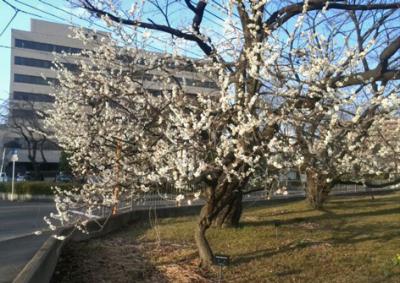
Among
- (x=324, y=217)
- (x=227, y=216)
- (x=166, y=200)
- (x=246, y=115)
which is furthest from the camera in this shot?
(x=324, y=217)

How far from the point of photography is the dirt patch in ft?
30.3

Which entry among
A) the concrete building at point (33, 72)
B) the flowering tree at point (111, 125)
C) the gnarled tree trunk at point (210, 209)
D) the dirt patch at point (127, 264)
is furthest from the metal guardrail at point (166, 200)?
the concrete building at point (33, 72)

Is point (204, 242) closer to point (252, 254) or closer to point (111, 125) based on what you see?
point (252, 254)

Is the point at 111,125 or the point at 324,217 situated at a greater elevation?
the point at 111,125

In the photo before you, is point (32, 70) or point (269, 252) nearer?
point (269, 252)

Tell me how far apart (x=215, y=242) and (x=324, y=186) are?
8.97 meters

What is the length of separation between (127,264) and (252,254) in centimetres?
241

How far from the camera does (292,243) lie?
1195 centimetres

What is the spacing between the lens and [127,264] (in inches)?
399

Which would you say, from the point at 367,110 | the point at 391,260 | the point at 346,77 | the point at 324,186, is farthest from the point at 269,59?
the point at 324,186

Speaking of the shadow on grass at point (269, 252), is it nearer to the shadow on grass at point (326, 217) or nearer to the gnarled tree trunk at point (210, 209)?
the gnarled tree trunk at point (210, 209)

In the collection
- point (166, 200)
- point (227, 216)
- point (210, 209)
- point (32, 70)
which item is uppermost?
point (32, 70)

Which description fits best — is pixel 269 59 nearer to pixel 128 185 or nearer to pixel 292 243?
pixel 128 185

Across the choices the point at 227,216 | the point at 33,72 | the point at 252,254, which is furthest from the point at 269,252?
the point at 33,72
